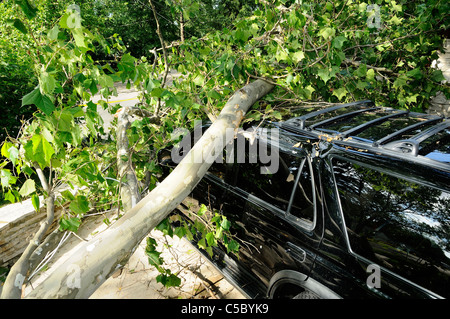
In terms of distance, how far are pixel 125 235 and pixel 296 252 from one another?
1211 mm

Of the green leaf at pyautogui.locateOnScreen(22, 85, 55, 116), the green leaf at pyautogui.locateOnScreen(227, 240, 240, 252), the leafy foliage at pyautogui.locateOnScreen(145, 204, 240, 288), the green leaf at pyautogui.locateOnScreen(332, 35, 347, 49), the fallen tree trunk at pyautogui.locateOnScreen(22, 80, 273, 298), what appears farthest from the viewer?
the green leaf at pyautogui.locateOnScreen(332, 35, 347, 49)

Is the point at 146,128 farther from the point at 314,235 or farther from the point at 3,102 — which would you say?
the point at 3,102

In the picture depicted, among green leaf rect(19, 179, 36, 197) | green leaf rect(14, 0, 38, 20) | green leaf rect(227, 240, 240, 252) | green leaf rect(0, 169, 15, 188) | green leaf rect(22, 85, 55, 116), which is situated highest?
green leaf rect(14, 0, 38, 20)

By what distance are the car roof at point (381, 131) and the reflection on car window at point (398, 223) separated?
0.18m

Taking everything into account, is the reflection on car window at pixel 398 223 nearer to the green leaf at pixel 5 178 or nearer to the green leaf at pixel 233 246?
the green leaf at pixel 233 246

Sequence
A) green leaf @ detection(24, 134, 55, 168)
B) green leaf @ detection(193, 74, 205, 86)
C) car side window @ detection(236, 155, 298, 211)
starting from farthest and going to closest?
green leaf @ detection(193, 74, 205, 86), car side window @ detection(236, 155, 298, 211), green leaf @ detection(24, 134, 55, 168)

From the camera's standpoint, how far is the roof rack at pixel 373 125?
5.37 feet

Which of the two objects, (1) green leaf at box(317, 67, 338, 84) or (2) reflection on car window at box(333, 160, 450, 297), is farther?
(1) green leaf at box(317, 67, 338, 84)

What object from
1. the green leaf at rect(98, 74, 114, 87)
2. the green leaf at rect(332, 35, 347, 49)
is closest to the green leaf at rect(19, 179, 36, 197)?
the green leaf at rect(98, 74, 114, 87)

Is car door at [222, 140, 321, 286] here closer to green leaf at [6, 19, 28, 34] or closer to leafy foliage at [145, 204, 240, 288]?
leafy foliage at [145, 204, 240, 288]

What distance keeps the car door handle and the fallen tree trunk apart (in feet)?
2.87

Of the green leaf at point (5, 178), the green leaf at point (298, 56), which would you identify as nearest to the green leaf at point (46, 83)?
the green leaf at point (5, 178)

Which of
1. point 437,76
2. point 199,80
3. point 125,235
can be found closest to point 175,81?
point 199,80

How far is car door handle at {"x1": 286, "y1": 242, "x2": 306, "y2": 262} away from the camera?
74.3 inches
